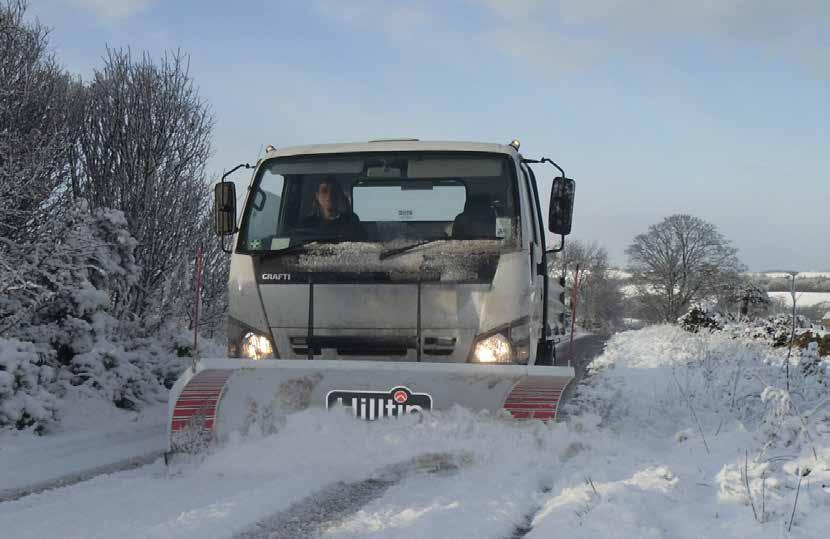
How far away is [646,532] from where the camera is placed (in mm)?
2934

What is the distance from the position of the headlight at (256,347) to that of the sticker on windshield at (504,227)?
1.74 meters

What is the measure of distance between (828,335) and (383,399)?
11.4 metres

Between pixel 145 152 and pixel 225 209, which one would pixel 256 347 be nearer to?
pixel 225 209

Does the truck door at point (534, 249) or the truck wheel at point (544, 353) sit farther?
the truck wheel at point (544, 353)

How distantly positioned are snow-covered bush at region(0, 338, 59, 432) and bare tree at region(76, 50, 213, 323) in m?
11.0

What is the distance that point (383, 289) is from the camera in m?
4.86

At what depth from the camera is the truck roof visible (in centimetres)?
554

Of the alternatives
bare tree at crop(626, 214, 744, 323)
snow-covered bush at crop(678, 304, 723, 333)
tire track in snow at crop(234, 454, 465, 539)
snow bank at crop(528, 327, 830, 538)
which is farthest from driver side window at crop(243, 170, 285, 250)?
bare tree at crop(626, 214, 744, 323)

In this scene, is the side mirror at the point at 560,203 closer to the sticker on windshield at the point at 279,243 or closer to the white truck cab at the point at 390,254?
the white truck cab at the point at 390,254

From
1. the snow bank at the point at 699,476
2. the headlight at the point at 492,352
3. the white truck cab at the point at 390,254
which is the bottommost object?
the snow bank at the point at 699,476

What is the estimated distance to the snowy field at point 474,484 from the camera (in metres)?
3.13

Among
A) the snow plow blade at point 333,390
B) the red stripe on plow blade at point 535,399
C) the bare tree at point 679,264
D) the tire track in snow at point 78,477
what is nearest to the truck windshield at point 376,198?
the snow plow blade at point 333,390

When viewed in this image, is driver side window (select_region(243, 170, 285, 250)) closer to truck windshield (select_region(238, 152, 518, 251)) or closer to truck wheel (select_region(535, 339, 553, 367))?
truck windshield (select_region(238, 152, 518, 251))

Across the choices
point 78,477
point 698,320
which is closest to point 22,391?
point 78,477
